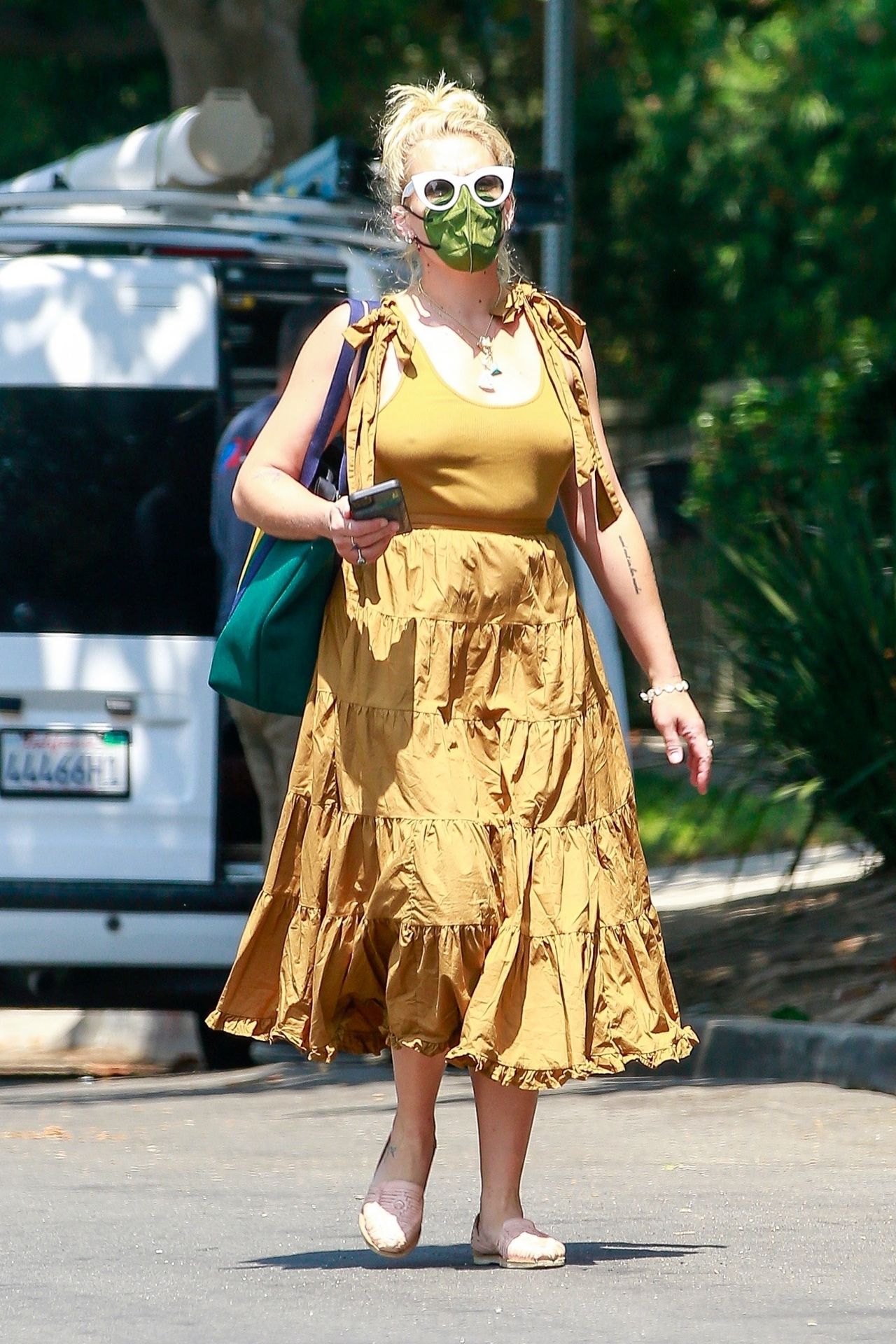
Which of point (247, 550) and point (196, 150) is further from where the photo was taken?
point (196, 150)

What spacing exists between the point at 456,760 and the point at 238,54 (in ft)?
31.8

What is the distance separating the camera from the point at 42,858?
22.9ft

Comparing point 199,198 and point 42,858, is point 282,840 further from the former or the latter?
point 199,198

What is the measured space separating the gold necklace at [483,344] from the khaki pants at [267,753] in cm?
325

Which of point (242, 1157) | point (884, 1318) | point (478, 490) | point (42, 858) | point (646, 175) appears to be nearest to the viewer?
point (884, 1318)

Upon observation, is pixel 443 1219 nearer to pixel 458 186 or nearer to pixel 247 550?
pixel 458 186

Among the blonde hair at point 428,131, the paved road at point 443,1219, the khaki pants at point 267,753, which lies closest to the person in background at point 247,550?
the khaki pants at point 267,753

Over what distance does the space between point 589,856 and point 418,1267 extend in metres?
0.76

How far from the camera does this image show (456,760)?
3.90 m

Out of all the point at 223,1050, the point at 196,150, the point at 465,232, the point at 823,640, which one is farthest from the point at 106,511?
the point at 465,232

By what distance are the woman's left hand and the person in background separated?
9.11 feet

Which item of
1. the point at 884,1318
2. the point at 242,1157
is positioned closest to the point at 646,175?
the point at 242,1157

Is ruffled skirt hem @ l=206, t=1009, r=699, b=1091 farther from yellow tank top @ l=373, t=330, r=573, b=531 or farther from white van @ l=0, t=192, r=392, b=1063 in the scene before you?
white van @ l=0, t=192, r=392, b=1063

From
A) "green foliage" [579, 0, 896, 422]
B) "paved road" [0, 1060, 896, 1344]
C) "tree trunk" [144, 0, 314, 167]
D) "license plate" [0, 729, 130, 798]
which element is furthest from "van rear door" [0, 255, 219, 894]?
"green foliage" [579, 0, 896, 422]
